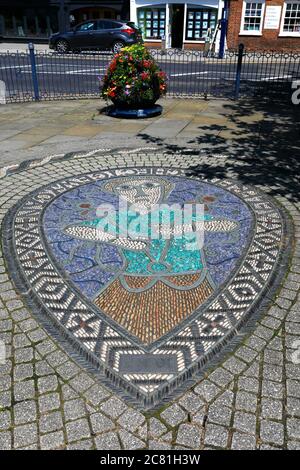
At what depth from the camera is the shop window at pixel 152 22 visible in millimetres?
27703

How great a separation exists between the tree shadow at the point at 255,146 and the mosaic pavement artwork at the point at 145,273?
64 cm

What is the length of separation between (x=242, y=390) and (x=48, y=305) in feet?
5.70

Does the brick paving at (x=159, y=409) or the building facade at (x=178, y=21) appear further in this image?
the building facade at (x=178, y=21)

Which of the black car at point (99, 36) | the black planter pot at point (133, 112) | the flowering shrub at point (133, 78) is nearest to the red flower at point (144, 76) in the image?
the flowering shrub at point (133, 78)

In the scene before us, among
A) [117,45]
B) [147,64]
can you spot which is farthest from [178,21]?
[147,64]

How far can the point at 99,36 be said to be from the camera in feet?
76.8

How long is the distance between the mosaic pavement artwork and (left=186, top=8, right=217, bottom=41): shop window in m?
24.8

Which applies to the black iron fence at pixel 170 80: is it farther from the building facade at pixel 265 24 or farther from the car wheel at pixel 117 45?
the building facade at pixel 265 24

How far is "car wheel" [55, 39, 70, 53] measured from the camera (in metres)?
23.9

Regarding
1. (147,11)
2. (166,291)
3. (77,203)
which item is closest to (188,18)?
(147,11)

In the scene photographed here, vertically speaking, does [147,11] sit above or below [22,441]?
above

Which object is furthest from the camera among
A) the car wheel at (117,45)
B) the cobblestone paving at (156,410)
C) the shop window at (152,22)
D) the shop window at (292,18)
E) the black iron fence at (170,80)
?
the shop window at (152,22)

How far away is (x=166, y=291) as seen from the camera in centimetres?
373
